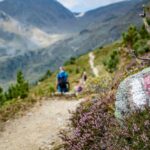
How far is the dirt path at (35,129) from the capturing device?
15781mm

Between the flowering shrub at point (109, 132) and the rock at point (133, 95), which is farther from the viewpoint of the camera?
the rock at point (133, 95)

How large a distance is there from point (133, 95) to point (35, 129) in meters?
8.55

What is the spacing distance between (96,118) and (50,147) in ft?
13.0

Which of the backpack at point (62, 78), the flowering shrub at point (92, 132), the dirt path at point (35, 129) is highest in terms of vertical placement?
the backpack at point (62, 78)

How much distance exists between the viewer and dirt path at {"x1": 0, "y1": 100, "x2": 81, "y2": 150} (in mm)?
15781

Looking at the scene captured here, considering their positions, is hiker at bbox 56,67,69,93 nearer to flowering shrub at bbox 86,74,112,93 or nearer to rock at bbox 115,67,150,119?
flowering shrub at bbox 86,74,112,93

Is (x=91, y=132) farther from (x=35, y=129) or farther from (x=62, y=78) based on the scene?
(x=62, y=78)

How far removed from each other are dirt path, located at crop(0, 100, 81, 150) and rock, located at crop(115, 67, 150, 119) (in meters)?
5.00

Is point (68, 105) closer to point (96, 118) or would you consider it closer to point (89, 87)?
point (89, 87)

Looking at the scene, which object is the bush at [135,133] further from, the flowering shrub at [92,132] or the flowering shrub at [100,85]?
the flowering shrub at [100,85]

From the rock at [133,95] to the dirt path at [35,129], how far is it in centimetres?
500

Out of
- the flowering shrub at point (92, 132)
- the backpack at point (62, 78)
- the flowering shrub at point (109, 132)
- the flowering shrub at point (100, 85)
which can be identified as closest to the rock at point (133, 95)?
the flowering shrub at point (109, 132)

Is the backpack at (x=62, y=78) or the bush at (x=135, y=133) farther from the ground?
the backpack at (x=62, y=78)

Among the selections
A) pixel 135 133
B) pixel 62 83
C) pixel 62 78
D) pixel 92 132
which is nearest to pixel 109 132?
pixel 92 132
